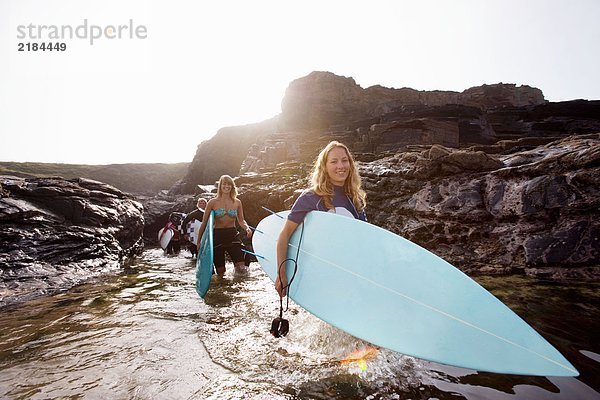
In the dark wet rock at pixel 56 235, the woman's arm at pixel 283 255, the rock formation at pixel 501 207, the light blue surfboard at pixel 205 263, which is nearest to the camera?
the woman's arm at pixel 283 255

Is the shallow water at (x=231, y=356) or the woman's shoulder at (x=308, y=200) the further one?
the woman's shoulder at (x=308, y=200)

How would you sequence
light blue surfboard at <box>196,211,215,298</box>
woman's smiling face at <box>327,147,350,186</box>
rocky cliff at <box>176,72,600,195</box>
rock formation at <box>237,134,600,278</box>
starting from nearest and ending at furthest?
1. woman's smiling face at <box>327,147,350,186</box>
2. light blue surfboard at <box>196,211,215,298</box>
3. rock formation at <box>237,134,600,278</box>
4. rocky cliff at <box>176,72,600,195</box>

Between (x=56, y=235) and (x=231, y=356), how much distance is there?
6959 mm

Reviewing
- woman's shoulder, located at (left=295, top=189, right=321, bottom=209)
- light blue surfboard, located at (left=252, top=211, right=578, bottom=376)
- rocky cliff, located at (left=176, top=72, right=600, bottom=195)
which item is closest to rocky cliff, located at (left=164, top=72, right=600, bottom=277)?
light blue surfboard, located at (left=252, top=211, right=578, bottom=376)

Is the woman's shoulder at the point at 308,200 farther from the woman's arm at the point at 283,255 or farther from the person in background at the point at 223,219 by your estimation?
the person in background at the point at 223,219

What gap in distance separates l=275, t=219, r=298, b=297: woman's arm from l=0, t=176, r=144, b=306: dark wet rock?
15.3ft

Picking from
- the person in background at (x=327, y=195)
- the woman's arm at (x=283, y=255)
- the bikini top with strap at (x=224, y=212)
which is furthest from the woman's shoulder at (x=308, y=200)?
the bikini top with strap at (x=224, y=212)

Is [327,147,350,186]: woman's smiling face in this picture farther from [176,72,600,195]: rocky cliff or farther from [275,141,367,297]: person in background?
[176,72,600,195]: rocky cliff

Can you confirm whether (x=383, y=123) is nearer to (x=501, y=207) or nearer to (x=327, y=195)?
(x=501, y=207)

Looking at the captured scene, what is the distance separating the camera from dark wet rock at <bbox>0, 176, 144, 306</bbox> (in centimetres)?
554

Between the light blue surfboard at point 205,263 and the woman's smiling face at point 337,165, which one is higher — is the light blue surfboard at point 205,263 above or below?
below

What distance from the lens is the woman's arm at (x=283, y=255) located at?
264cm

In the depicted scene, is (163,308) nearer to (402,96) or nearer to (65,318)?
(65,318)

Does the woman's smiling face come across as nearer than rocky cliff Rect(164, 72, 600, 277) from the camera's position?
Yes
